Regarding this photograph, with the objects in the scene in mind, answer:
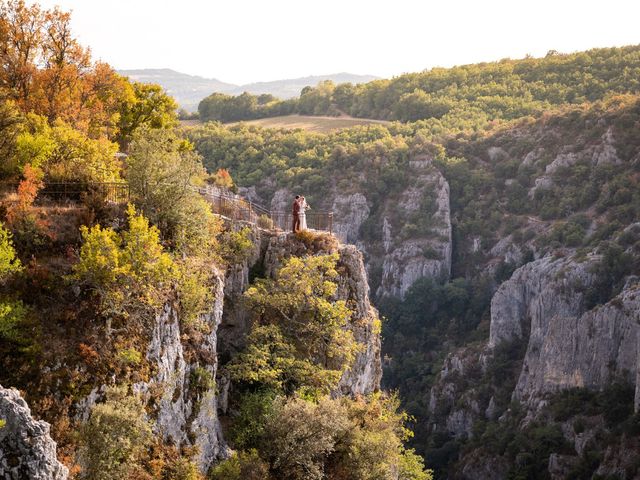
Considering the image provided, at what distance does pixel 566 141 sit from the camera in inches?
4245

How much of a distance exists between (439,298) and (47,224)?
8154 centimetres

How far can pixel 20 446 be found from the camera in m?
19.9

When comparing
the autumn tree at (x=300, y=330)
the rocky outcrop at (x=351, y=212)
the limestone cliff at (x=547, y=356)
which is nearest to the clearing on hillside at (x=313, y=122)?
→ the rocky outcrop at (x=351, y=212)

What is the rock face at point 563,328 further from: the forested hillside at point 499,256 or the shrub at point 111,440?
the shrub at point 111,440

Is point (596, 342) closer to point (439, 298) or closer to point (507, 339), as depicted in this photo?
point (507, 339)

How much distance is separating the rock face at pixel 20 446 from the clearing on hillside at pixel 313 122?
398 ft

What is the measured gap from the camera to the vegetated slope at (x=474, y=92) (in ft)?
442

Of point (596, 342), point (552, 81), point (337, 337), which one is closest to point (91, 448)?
point (337, 337)

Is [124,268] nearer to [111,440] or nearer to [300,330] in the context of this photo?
[111,440]

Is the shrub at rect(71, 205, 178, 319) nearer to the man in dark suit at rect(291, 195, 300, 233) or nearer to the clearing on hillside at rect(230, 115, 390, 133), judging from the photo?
the man in dark suit at rect(291, 195, 300, 233)

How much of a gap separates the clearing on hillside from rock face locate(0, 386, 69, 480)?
398ft

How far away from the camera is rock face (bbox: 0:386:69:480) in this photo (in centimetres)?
1988

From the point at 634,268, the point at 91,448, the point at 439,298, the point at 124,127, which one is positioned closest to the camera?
the point at 91,448

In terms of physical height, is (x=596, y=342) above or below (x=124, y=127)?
below
